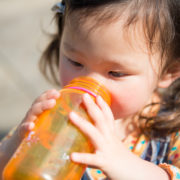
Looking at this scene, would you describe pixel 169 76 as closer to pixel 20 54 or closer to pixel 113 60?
pixel 113 60

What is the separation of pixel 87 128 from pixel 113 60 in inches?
14.5

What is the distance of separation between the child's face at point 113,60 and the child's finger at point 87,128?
299mm

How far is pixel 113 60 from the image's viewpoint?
55.4 inches

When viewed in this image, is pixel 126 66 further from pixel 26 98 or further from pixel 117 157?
pixel 26 98

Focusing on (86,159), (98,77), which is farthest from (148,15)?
(86,159)

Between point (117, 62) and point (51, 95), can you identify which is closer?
→ point (51, 95)

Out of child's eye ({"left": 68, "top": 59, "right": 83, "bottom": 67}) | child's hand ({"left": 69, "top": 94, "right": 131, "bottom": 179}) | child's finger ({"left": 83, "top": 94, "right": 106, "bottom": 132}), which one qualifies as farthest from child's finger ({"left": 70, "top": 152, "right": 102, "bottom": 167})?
child's eye ({"left": 68, "top": 59, "right": 83, "bottom": 67})

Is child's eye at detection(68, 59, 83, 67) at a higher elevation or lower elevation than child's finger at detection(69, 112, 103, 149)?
higher

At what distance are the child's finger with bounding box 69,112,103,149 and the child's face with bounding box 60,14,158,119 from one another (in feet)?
0.98

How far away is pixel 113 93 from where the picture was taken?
57.9 inches

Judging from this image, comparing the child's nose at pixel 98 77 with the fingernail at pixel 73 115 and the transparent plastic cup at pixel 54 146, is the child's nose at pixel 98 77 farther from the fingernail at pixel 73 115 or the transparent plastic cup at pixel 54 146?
the fingernail at pixel 73 115

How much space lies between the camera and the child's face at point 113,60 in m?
1.39

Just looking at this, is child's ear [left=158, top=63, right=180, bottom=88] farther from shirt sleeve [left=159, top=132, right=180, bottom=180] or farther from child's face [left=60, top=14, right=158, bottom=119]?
shirt sleeve [left=159, top=132, right=180, bottom=180]

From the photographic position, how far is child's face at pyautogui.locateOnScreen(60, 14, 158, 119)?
139cm
